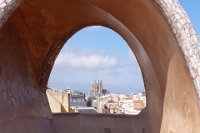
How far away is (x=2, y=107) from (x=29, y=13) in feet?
6.25

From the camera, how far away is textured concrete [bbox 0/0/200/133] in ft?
11.6

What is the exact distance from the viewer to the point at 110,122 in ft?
27.3

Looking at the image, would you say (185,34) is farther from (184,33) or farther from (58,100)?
(58,100)

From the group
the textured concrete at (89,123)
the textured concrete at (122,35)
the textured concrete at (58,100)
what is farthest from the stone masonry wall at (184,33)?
the textured concrete at (58,100)

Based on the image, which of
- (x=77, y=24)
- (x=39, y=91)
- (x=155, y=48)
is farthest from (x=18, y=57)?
(x=155, y=48)

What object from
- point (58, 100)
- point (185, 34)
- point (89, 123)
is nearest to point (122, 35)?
point (89, 123)

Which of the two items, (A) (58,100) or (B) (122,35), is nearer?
(B) (122,35)

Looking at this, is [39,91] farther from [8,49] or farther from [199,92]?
[199,92]

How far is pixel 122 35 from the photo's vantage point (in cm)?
660

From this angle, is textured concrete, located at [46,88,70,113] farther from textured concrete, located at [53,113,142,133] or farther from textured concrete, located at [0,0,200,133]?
textured concrete, located at [0,0,200,133]

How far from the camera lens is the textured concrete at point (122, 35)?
3549mm

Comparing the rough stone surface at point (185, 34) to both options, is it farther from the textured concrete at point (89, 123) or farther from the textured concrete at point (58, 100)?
the textured concrete at point (58, 100)

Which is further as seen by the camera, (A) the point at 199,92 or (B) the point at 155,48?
(B) the point at 155,48

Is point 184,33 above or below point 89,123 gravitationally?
above
